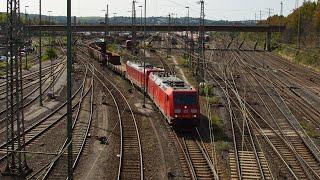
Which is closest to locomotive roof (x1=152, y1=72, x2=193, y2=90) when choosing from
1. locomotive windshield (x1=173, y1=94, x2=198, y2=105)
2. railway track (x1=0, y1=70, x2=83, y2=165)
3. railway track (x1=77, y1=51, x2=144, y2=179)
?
locomotive windshield (x1=173, y1=94, x2=198, y2=105)

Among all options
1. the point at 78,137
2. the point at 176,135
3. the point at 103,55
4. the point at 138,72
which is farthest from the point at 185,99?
the point at 103,55

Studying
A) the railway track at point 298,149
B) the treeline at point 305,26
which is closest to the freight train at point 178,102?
the railway track at point 298,149

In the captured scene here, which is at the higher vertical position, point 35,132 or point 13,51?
point 13,51

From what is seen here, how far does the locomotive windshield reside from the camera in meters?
28.2

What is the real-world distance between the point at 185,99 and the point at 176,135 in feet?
6.98

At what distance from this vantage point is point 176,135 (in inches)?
1088

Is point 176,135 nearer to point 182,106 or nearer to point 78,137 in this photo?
point 182,106

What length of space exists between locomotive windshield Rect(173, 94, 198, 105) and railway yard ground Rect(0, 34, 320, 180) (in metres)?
1.56

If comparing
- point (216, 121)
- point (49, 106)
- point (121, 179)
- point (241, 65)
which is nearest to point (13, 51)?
point (121, 179)

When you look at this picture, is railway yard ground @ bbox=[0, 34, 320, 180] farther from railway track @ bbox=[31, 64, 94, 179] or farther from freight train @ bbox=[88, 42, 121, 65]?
freight train @ bbox=[88, 42, 121, 65]

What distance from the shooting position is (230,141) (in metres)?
26.2

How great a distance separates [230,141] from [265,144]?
5.84 feet

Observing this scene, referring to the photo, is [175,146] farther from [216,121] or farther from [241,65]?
[241,65]

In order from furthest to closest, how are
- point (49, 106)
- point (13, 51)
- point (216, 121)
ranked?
point (49, 106) < point (216, 121) < point (13, 51)
